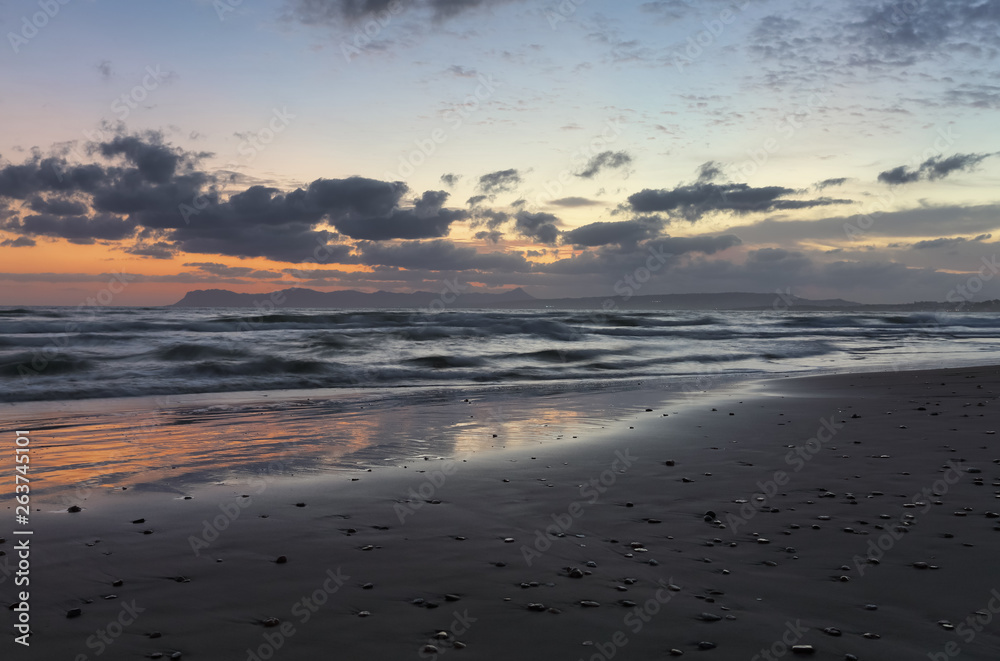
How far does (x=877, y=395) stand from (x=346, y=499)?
963 centimetres

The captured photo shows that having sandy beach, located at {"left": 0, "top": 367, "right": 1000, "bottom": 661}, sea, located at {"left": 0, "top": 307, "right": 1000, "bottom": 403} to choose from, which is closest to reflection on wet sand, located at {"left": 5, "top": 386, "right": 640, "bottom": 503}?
sandy beach, located at {"left": 0, "top": 367, "right": 1000, "bottom": 661}

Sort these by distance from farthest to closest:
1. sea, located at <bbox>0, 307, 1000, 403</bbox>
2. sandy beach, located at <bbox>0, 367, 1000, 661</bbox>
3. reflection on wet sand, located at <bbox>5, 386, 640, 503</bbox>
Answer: sea, located at <bbox>0, 307, 1000, 403</bbox>, reflection on wet sand, located at <bbox>5, 386, 640, 503</bbox>, sandy beach, located at <bbox>0, 367, 1000, 661</bbox>

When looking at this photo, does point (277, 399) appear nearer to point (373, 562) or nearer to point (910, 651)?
point (373, 562)

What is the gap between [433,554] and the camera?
370cm

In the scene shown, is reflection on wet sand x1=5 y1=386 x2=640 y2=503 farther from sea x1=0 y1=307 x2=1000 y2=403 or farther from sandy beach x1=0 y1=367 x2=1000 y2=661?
sea x1=0 y1=307 x2=1000 y2=403

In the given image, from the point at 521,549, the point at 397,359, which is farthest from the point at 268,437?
the point at 397,359

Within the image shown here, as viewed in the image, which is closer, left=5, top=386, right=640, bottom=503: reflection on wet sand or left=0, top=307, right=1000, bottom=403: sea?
left=5, top=386, right=640, bottom=503: reflection on wet sand

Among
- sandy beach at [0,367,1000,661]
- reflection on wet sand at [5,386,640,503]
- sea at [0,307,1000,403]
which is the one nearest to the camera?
sandy beach at [0,367,1000,661]

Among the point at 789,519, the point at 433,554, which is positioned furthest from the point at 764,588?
the point at 433,554

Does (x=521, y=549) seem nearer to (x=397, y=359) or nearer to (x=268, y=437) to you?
(x=268, y=437)

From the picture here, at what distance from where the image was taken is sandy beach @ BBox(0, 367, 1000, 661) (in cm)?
276

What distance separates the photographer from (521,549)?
378 centimetres

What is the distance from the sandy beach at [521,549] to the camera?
2.76m

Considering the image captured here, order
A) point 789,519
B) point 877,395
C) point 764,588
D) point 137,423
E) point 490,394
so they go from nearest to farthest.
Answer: point 764,588
point 789,519
point 137,423
point 877,395
point 490,394
